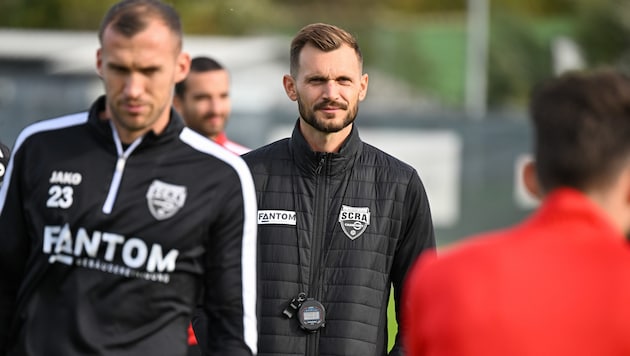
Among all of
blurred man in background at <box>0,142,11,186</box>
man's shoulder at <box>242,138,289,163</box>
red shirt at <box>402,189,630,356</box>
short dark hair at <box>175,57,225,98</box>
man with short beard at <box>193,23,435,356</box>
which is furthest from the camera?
short dark hair at <box>175,57,225,98</box>

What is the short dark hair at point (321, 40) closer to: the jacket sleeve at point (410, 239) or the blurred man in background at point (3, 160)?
the jacket sleeve at point (410, 239)

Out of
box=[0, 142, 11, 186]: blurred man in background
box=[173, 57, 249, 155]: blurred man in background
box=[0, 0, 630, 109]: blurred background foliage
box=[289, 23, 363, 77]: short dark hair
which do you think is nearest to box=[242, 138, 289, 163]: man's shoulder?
box=[289, 23, 363, 77]: short dark hair

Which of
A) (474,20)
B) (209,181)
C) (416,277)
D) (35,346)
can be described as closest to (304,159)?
(209,181)

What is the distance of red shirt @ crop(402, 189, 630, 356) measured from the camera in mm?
2746

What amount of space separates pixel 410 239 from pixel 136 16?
5.79 ft

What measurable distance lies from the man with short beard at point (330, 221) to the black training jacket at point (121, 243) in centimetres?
99

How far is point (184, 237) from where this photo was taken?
163 inches

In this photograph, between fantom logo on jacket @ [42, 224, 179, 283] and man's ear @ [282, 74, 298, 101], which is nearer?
fantom logo on jacket @ [42, 224, 179, 283]

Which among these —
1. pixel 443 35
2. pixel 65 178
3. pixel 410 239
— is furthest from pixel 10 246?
pixel 443 35

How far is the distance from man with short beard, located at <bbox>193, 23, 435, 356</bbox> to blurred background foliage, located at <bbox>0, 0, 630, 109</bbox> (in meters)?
35.4

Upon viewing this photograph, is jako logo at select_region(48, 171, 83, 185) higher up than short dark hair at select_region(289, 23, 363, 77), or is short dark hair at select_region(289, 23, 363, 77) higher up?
short dark hair at select_region(289, 23, 363, 77)

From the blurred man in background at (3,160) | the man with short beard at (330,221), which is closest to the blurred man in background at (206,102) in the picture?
the blurred man in background at (3,160)

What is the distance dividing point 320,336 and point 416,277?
2.40 meters

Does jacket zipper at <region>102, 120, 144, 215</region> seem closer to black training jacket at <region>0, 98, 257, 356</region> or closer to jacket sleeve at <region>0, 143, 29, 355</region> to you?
black training jacket at <region>0, 98, 257, 356</region>
